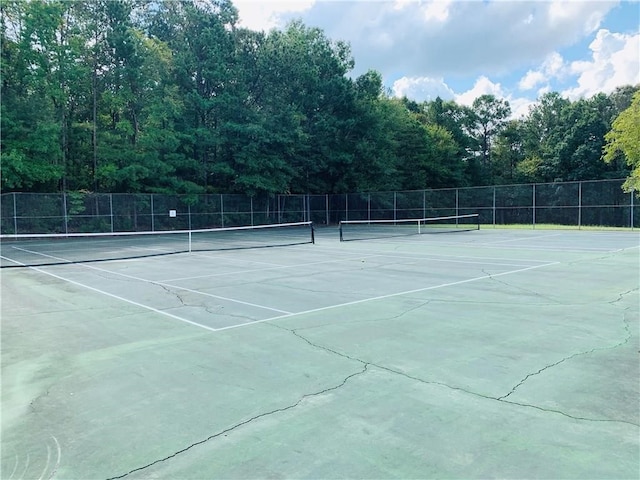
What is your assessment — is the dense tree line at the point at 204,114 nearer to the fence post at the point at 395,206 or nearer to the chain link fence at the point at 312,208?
the chain link fence at the point at 312,208

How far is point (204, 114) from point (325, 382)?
38.8 m

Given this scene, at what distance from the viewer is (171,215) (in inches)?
1242

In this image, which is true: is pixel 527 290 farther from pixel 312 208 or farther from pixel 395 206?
pixel 312 208

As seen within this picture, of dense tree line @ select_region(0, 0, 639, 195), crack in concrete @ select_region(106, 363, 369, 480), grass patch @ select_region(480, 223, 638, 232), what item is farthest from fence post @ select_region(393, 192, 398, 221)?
crack in concrete @ select_region(106, 363, 369, 480)

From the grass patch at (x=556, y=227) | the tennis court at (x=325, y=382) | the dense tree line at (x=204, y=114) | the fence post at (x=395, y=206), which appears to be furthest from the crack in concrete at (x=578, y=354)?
the fence post at (x=395, y=206)

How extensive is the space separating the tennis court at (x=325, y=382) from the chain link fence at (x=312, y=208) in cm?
2154

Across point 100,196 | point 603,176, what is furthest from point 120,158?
point 603,176

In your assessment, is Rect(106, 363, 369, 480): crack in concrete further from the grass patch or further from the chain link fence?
the grass patch

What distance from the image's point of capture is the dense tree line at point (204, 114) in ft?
100

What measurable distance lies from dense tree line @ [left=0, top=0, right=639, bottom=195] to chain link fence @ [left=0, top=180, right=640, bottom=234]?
2.04 metres

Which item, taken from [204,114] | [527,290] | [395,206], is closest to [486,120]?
[395,206]

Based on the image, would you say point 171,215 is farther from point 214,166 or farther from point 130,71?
point 130,71

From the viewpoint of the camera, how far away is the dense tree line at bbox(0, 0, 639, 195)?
3056 cm

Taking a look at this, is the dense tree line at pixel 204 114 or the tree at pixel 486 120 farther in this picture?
the tree at pixel 486 120
